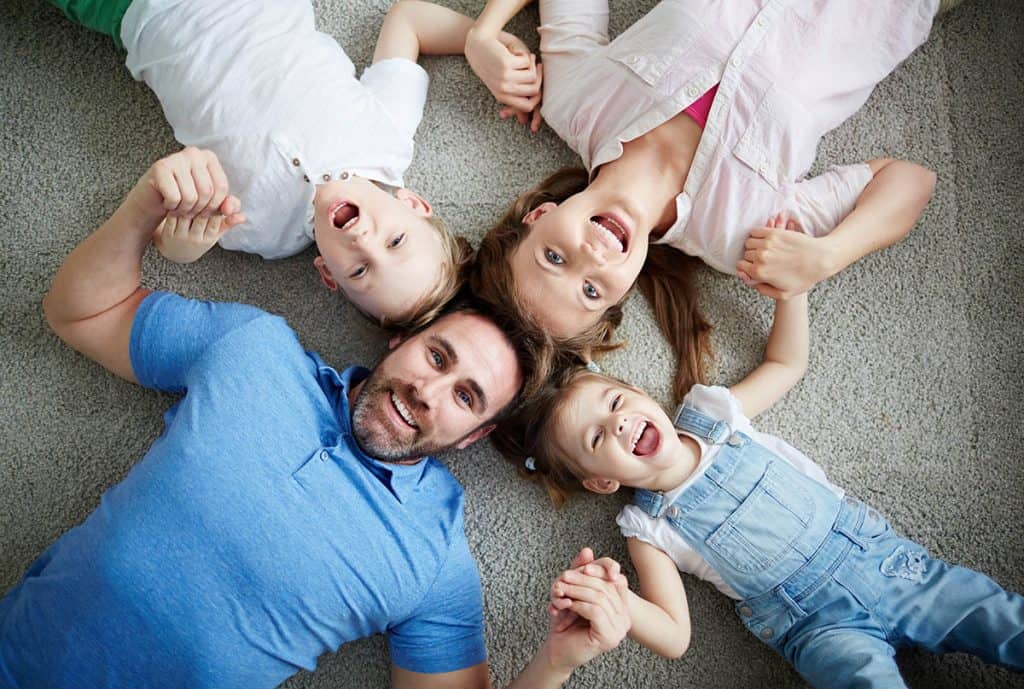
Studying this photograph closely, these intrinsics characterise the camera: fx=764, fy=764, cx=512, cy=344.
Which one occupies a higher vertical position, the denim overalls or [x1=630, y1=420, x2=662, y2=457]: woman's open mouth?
[x1=630, y1=420, x2=662, y2=457]: woman's open mouth

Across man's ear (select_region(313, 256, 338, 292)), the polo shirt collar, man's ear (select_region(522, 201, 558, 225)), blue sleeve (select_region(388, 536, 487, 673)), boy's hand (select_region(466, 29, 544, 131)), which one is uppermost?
boy's hand (select_region(466, 29, 544, 131))

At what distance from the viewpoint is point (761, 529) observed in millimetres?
1214

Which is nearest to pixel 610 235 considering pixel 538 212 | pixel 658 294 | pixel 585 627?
pixel 538 212

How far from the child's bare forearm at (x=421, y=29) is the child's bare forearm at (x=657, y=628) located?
1.03m

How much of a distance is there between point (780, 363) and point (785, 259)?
0.65 feet

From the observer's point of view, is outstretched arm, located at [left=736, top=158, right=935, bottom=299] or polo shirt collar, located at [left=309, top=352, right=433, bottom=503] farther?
outstretched arm, located at [left=736, top=158, right=935, bottom=299]

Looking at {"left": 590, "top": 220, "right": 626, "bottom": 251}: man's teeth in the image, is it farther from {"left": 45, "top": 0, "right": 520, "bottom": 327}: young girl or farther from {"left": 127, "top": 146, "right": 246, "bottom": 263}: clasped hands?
{"left": 127, "top": 146, "right": 246, "bottom": 263}: clasped hands

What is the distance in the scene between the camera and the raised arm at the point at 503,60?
1371mm

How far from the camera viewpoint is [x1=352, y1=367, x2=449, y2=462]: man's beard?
44.4 inches

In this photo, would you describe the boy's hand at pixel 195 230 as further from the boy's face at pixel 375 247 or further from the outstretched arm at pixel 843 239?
the outstretched arm at pixel 843 239

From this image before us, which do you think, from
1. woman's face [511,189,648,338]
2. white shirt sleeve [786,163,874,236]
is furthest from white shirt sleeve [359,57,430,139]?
white shirt sleeve [786,163,874,236]

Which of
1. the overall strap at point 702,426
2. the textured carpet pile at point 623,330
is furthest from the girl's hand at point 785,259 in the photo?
the overall strap at point 702,426

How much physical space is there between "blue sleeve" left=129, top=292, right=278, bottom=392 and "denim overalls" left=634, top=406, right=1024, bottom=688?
2.42 ft

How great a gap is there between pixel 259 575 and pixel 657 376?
0.75m
